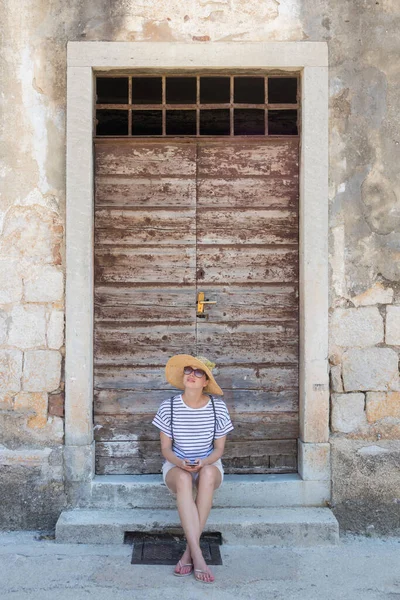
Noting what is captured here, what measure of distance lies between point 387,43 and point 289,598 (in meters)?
3.92

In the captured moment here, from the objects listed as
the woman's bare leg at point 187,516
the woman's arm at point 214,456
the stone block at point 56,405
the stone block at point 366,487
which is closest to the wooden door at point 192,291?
the stone block at point 56,405

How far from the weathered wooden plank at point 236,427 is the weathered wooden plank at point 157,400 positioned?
0.04 metres

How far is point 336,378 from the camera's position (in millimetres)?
4574

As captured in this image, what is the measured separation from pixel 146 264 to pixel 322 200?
143cm

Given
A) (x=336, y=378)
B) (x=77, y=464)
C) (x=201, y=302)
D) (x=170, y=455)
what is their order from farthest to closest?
(x=201, y=302), (x=336, y=378), (x=77, y=464), (x=170, y=455)

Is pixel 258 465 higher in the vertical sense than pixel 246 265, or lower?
lower

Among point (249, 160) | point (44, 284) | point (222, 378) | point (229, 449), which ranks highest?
point (249, 160)

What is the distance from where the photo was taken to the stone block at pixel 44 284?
14.9 ft

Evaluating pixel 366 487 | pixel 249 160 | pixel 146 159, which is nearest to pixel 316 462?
pixel 366 487

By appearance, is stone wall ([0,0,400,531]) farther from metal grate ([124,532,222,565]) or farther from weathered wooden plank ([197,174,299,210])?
metal grate ([124,532,222,565])

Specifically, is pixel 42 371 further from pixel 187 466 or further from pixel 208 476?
pixel 208 476

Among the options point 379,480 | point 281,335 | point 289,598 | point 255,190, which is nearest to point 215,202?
point 255,190

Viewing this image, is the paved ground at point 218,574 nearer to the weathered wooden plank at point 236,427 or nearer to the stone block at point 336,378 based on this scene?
the weathered wooden plank at point 236,427

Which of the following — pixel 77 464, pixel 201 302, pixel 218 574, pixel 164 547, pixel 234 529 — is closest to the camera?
pixel 218 574
